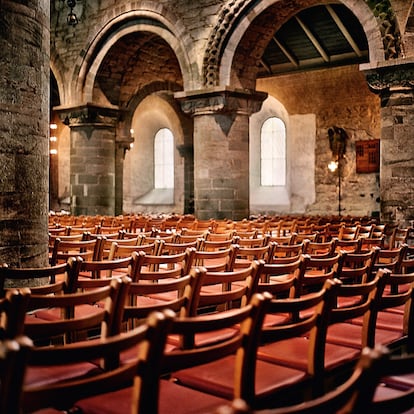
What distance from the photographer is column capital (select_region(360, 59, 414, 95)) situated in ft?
36.1

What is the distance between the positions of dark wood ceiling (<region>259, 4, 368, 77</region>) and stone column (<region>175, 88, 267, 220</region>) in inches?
172

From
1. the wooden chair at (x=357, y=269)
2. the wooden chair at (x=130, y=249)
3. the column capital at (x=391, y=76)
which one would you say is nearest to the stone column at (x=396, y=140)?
the column capital at (x=391, y=76)

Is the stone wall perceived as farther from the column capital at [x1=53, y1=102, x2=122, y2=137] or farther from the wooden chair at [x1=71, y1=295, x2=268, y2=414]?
the wooden chair at [x1=71, y1=295, x2=268, y2=414]

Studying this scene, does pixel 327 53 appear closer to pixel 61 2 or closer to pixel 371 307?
pixel 61 2

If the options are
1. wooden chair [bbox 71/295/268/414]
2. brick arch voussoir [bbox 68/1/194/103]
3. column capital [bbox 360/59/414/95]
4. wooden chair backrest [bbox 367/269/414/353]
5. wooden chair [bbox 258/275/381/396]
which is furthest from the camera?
brick arch voussoir [bbox 68/1/194/103]

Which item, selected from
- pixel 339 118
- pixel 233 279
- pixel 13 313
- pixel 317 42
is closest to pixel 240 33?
pixel 317 42

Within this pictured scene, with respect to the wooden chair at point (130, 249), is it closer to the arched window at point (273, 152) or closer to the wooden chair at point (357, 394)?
the wooden chair at point (357, 394)

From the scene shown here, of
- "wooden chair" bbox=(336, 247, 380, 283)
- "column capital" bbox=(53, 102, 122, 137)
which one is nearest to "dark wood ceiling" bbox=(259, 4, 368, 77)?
"column capital" bbox=(53, 102, 122, 137)

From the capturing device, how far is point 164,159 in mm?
24016

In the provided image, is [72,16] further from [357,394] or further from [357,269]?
[357,394]

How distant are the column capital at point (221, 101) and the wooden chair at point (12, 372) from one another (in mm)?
12115

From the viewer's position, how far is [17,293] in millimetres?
2559

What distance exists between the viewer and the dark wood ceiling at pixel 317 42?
17062 millimetres

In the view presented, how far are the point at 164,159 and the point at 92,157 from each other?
6.99 m
